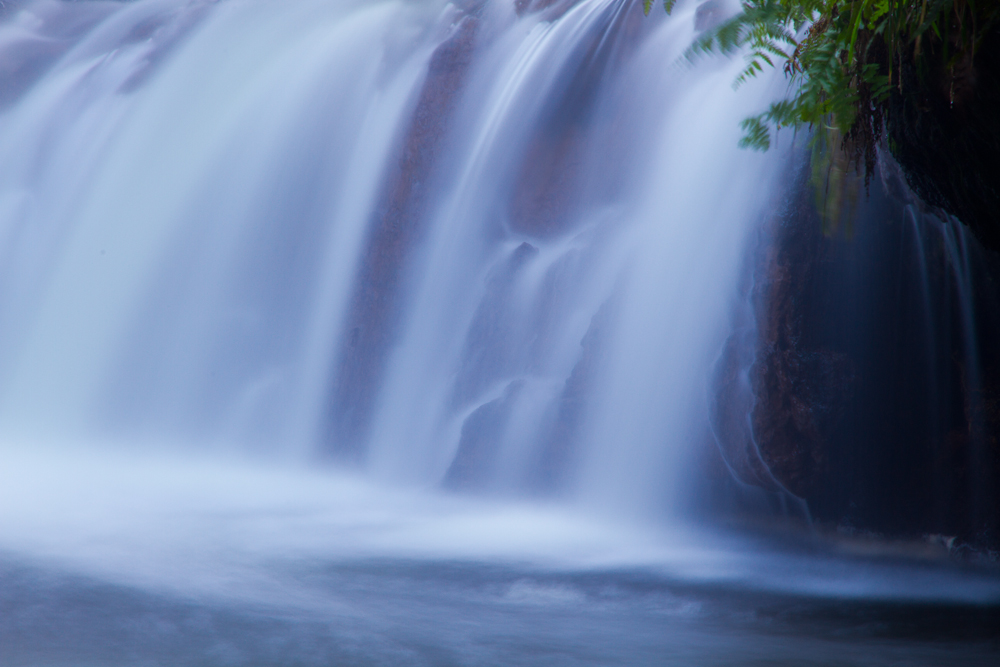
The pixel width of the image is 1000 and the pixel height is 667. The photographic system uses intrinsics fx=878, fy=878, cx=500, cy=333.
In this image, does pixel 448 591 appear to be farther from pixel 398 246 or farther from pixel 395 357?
pixel 398 246

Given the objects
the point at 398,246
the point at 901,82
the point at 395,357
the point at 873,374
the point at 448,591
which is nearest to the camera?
the point at 901,82

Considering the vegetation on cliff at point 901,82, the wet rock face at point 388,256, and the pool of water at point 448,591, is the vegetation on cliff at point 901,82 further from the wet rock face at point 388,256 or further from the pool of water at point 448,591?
the wet rock face at point 388,256

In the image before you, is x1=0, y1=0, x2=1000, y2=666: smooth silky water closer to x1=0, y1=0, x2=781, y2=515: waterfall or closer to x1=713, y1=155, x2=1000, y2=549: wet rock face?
x1=0, y1=0, x2=781, y2=515: waterfall

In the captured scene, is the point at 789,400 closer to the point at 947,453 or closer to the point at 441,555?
the point at 947,453

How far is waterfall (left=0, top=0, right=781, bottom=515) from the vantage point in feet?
19.7

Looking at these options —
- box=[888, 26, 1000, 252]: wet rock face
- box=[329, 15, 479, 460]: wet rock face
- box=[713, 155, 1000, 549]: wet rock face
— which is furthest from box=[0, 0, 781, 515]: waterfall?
box=[888, 26, 1000, 252]: wet rock face

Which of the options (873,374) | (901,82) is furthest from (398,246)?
(901,82)

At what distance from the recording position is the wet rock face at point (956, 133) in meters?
2.87

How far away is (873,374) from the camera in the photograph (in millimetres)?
5074

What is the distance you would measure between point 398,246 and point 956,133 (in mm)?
5878

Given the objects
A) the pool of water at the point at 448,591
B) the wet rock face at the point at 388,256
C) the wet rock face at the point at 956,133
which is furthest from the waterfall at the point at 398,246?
the wet rock face at the point at 956,133

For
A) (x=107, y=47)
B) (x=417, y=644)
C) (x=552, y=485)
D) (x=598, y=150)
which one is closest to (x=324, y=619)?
(x=417, y=644)

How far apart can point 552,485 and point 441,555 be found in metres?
1.56

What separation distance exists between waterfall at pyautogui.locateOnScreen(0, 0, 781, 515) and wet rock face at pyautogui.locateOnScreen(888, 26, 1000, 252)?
2.05 m
